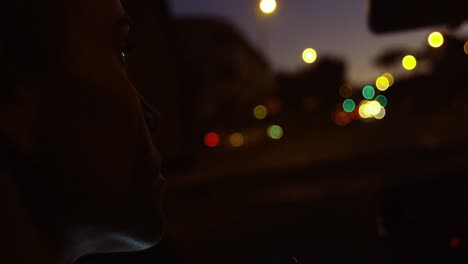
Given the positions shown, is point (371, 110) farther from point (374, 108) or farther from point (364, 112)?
point (364, 112)

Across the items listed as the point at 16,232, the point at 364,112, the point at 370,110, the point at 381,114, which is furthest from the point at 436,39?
the point at 364,112

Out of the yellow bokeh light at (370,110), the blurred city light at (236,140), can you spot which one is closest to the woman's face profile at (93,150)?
the blurred city light at (236,140)

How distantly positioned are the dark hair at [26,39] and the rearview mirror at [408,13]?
1.87 metres

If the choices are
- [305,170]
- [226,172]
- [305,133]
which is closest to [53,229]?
[305,170]

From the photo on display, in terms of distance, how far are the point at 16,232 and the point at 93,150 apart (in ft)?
0.99

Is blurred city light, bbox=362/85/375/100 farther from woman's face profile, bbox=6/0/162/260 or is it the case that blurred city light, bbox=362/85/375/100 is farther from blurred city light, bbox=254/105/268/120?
woman's face profile, bbox=6/0/162/260

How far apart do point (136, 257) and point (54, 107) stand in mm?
2103

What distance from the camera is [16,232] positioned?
4.98 ft

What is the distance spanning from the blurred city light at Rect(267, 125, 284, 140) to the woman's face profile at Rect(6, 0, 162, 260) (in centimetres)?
5141

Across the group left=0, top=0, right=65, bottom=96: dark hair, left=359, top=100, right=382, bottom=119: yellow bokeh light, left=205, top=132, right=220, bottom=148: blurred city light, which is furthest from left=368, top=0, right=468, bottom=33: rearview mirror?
left=359, top=100, right=382, bottom=119: yellow bokeh light

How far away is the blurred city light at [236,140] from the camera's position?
153 ft

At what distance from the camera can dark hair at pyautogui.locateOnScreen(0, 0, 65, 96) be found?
5.23ft

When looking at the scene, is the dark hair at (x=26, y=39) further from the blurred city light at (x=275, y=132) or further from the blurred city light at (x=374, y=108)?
the blurred city light at (x=374, y=108)

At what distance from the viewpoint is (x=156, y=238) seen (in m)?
1.93
